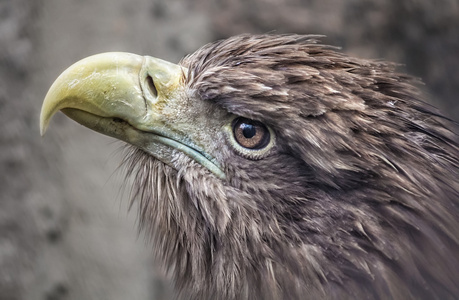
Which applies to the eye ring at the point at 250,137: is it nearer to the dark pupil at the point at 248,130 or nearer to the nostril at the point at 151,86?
the dark pupil at the point at 248,130

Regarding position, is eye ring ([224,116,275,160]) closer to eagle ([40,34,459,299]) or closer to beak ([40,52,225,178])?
eagle ([40,34,459,299])

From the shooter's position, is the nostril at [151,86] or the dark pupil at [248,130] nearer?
the dark pupil at [248,130]

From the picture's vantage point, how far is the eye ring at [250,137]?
2.17 m

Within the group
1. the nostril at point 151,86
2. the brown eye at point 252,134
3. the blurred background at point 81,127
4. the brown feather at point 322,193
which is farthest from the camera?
the blurred background at point 81,127

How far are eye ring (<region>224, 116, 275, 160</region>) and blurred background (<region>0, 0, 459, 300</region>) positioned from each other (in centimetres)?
203

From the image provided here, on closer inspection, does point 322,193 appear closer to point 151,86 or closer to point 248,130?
point 248,130

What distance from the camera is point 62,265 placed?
173 inches

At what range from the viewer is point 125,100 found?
228cm

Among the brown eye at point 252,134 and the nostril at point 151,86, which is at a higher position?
the nostril at point 151,86

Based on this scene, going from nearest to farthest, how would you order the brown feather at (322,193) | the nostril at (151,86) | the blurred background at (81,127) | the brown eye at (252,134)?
the brown feather at (322,193) → the brown eye at (252,134) → the nostril at (151,86) → the blurred background at (81,127)

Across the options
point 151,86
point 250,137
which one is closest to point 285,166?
point 250,137

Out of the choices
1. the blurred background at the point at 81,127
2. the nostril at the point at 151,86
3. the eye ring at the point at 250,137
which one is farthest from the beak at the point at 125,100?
A: the blurred background at the point at 81,127

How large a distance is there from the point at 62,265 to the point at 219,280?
2476mm

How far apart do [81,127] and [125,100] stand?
2119mm
